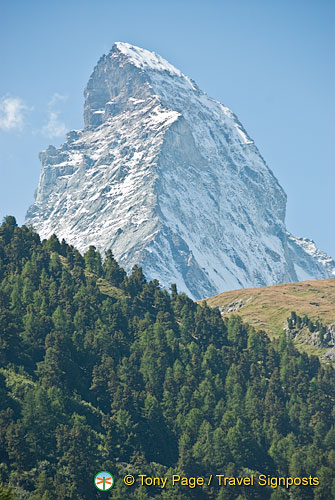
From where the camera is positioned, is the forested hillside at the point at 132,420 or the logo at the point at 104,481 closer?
the logo at the point at 104,481

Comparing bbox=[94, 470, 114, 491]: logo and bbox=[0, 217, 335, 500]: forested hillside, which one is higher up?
bbox=[0, 217, 335, 500]: forested hillside

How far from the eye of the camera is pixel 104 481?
5177 inches

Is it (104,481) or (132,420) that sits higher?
(132,420)

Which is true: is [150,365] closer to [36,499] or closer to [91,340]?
[91,340]

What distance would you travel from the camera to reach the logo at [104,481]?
5073 inches

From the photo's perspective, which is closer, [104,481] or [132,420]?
[104,481]

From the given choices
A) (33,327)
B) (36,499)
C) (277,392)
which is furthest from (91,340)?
(36,499)

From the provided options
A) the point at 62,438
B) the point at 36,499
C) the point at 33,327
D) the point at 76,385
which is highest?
the point at 33,327

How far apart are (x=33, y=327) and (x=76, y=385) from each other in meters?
18.0

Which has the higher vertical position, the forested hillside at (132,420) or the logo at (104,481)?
the forested hillside at (132,420)

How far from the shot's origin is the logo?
5073 inches

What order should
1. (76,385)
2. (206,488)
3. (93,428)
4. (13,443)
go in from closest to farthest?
1. (13,443)
2. (206,488)
3. (93,428)
4. (76,385)

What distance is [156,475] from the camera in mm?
156750

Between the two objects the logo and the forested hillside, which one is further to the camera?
the forested hillside
